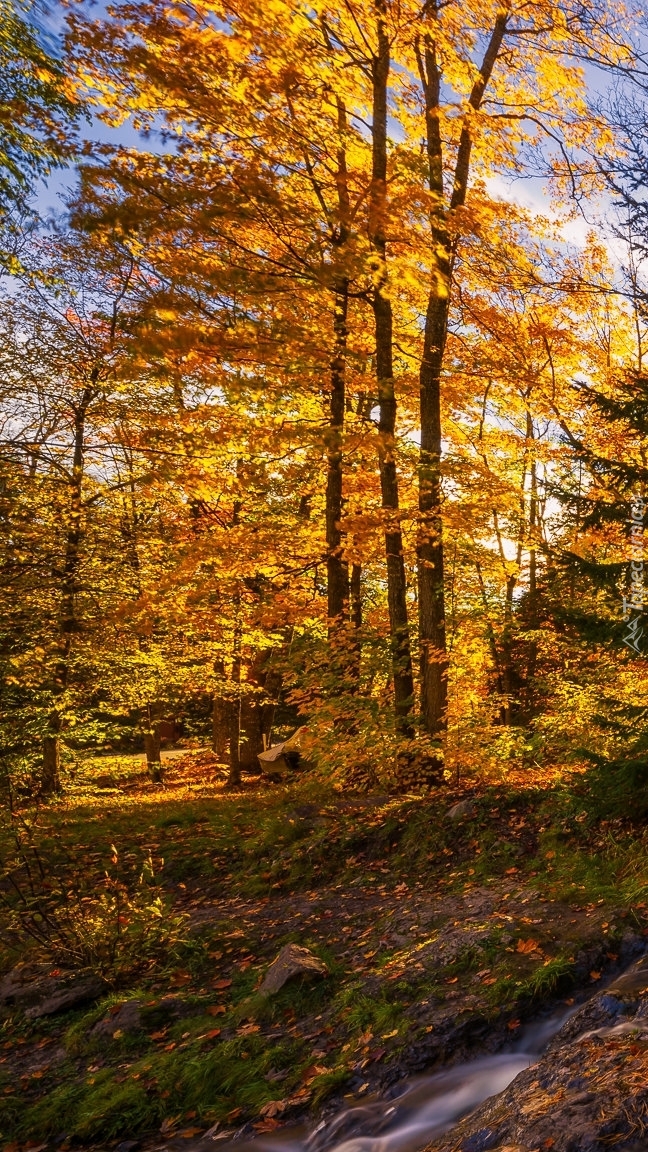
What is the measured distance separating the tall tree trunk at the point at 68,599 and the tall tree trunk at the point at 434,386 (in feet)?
18.7

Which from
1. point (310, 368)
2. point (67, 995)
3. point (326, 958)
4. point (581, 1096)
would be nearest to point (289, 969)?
point (326, 958)

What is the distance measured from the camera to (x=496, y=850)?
6.61 meters

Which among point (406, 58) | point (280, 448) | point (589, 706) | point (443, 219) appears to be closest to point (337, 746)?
point (589, 706)

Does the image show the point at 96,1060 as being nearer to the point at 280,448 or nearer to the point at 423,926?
the point at 423,926

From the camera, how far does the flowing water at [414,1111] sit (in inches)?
131

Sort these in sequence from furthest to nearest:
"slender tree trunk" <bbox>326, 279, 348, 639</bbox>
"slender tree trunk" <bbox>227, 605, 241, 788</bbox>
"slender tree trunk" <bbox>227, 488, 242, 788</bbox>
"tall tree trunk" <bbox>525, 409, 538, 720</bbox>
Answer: "slender tree trunk" <bbox>227, 605, 241, 788</bbox> < "tall tree trunk" <bbox>525, 409, 538, 720</bbox> < "slender tree trunk" <bbox>227, 488, 242, 788</bbox> < "slender tree trunk" <bbox>326, 279, 348, 639</bbox>

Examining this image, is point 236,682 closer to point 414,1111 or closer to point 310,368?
point 310,368

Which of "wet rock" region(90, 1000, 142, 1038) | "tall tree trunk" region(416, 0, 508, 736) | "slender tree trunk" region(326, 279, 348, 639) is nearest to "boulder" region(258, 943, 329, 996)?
"wet rock" region(90, 1000, 142, 1038)

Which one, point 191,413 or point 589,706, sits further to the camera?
point 191,413

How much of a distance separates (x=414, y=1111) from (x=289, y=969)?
5.65 ft

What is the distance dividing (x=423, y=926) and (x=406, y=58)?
12.4m

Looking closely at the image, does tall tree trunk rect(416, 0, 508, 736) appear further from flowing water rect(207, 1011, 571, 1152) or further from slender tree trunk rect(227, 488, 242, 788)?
flowing water rect(207, 1011, 571, 1152)

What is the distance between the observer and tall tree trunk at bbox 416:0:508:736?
403 inches

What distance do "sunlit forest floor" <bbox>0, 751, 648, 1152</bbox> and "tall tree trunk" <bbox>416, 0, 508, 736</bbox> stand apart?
2554mm
